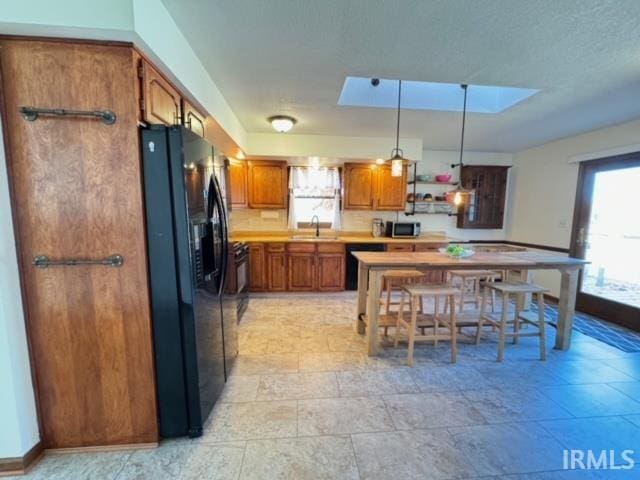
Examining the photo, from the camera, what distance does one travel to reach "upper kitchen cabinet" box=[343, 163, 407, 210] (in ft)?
14.8

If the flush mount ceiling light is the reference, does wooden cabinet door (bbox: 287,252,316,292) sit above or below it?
below

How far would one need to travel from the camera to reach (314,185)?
4707mm

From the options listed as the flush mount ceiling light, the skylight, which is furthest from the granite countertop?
the skylight

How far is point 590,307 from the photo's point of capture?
3721 mm

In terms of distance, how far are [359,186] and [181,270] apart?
3.53m

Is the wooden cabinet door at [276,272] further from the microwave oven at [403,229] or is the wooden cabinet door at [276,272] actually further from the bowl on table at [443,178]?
the bowl on table at [443,178]

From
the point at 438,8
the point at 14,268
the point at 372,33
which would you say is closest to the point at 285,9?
the point at 372,33

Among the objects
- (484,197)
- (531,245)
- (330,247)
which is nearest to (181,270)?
(330,247)

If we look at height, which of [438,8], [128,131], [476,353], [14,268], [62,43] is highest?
[438,8]

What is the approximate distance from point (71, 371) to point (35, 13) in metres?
1.74

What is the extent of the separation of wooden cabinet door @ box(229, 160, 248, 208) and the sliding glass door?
16.3 ft

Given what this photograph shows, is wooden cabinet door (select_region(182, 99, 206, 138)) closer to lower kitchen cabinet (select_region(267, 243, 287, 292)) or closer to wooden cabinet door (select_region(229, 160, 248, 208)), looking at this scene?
wooden cabinet door (select_region(229, 160, 248, 208))

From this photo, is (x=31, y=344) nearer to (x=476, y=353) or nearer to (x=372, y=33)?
(x=372, y=33)

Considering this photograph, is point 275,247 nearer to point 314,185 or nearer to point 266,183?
point 266,183
